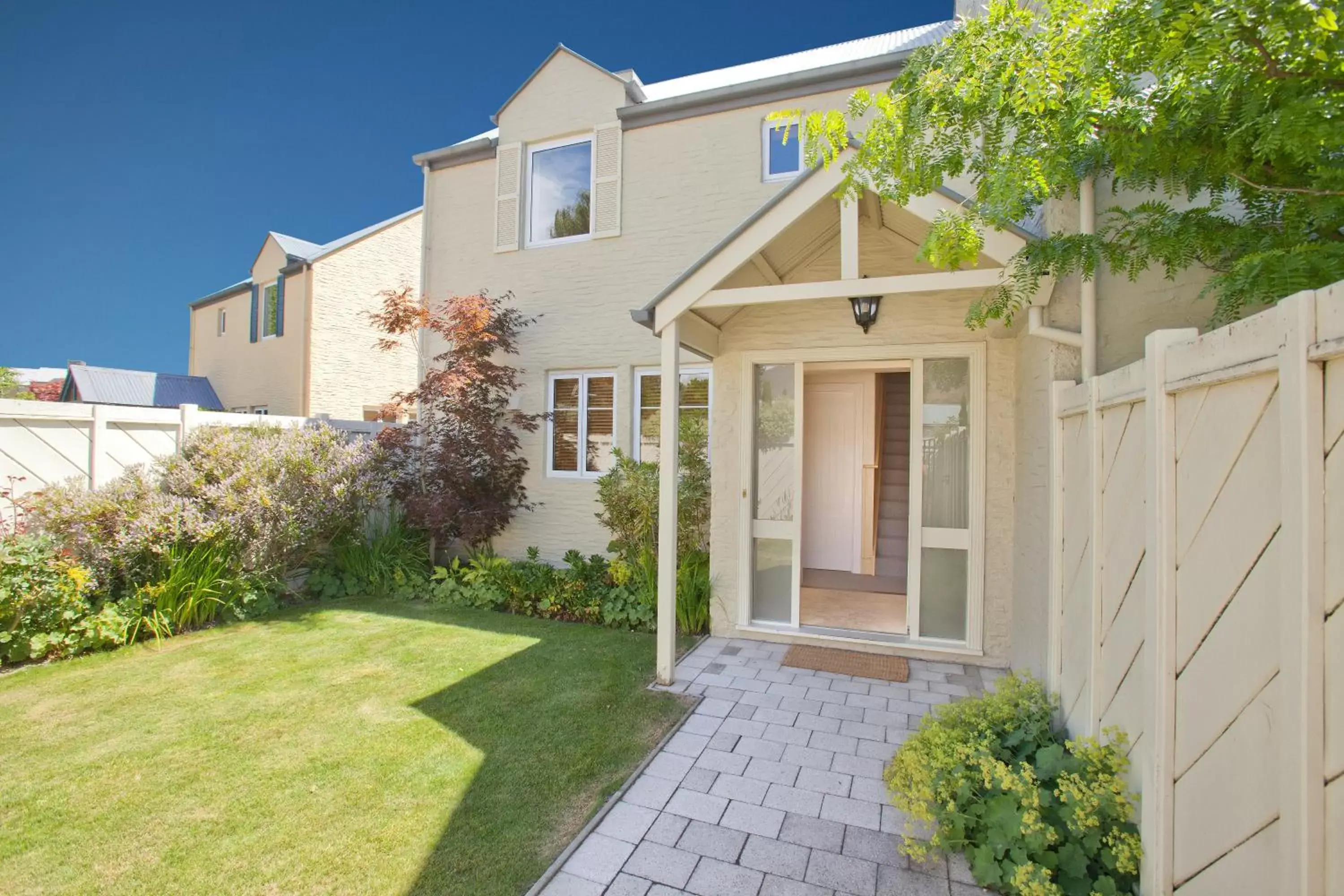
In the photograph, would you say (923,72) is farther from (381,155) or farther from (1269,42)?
(381,155)

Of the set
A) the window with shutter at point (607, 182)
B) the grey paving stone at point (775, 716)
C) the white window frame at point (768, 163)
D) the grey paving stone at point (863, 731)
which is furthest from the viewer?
the window with shutter at point (607, 182)

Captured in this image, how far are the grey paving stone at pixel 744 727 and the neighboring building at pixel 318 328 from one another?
12379mm

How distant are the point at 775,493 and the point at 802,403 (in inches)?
38.4

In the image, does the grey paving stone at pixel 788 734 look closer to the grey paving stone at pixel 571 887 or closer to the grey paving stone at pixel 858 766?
the grey paving stone at pixel 858 766

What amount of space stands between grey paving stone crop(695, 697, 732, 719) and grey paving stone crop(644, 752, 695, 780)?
629mm

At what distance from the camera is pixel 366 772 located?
11.6ft

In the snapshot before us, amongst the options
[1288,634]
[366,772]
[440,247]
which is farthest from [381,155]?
[1288,634]

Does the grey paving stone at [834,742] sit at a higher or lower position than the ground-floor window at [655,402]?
lower

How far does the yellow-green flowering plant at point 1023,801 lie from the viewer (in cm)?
234

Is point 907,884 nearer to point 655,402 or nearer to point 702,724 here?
point 702,724

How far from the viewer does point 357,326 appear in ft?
48.9

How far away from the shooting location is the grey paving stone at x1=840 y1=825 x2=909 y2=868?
9.12 feet

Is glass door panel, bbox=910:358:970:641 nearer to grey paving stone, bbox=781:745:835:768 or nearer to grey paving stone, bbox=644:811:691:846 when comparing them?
grey paving stone, bbox=781:745:835:768

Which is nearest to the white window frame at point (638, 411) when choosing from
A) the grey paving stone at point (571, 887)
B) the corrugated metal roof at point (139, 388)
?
the grey paving stone at point (571, 887)
